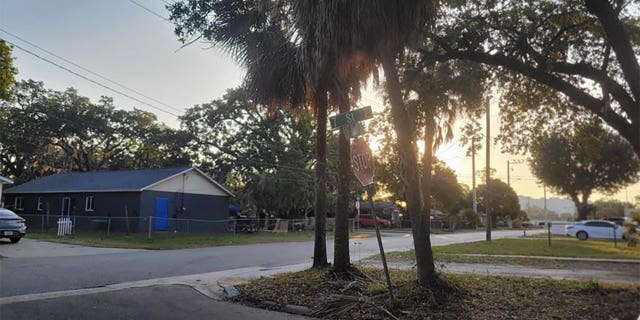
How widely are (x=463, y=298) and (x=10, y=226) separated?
64.1 feet

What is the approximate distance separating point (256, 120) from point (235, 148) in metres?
3.04

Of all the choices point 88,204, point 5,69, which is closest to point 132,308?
point 5,69

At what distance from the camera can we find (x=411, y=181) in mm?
8914

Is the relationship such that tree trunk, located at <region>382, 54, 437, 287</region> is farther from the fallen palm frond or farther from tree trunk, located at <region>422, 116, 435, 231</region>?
tree trunk, located at <region>422, 116, 435, 231</region>

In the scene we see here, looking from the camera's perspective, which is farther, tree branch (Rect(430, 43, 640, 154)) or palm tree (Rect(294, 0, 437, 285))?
tree branch (Rect(430, 43, 640, 154))

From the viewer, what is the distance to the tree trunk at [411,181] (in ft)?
28.7

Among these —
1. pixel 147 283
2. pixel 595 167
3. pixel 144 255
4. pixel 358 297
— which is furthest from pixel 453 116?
pixel 595 167

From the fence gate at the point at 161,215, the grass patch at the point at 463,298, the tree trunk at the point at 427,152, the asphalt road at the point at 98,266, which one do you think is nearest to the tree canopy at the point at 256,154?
the fence gate at the point at 161,215

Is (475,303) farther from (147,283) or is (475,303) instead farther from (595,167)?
(595,167)

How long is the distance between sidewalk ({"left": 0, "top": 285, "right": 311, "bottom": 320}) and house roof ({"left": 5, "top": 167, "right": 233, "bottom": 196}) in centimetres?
2209

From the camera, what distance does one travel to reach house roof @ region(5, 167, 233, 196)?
31219 mm

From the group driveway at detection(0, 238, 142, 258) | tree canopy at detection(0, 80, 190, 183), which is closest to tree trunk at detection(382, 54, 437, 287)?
driveway at detection(0, 238, 142, 258)

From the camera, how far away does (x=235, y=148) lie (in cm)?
4156

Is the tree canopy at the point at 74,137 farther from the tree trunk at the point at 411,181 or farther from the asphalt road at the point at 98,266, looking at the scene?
the tree trunk at the point at 411,181
